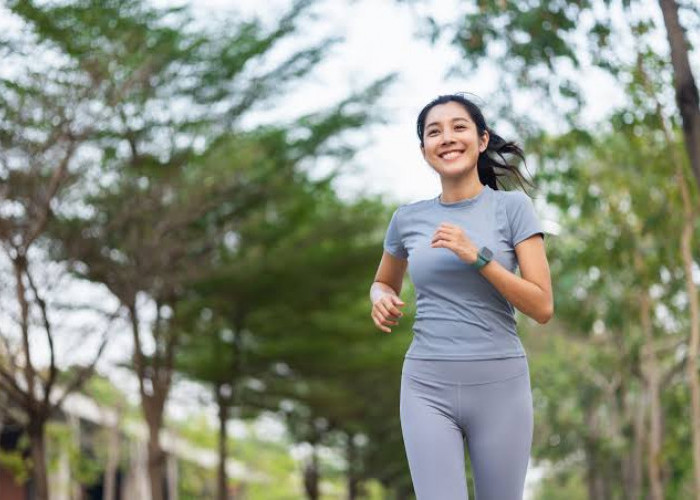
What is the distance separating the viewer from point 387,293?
3.26 m

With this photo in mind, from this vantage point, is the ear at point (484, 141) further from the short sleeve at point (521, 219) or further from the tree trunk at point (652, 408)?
the tree trunk at point (652, 408)

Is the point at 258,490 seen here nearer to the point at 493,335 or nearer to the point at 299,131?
the point at 299,131

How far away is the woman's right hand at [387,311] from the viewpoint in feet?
10.2

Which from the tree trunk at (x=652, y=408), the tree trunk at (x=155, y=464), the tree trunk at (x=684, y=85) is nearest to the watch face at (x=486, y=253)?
the tree trunk at (x=684, y=85)

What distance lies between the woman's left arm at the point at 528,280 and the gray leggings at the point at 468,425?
0.15 m

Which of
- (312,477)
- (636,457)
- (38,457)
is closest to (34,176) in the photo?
(38,457)

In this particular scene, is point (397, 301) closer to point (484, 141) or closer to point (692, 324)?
point (484, 141)

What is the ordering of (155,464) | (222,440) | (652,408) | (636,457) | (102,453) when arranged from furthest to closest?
(102,453)
(636,457)
(222,440)
(652,408)
(155,464)

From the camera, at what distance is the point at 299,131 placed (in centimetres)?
1784

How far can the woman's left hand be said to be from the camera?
2.93 meters

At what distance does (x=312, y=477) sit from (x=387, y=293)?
2791 cm

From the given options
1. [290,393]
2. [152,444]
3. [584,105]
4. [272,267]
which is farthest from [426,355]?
[290,393]

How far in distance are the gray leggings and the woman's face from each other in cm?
51

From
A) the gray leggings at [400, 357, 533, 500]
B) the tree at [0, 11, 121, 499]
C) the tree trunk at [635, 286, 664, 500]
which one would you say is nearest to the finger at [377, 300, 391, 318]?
the gray leggings at [400, 357, 533, 500]
